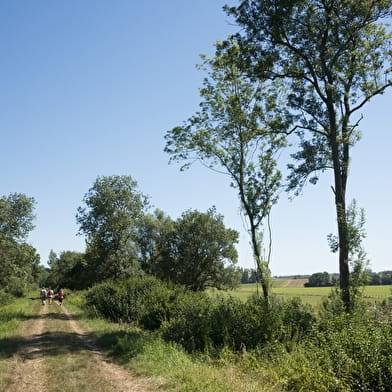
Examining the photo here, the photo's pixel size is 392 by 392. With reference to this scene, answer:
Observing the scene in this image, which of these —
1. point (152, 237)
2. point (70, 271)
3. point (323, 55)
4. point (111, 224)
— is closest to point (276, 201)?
point (323, 55)

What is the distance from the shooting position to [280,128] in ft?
59.7

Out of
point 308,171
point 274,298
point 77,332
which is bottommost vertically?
point 77,332

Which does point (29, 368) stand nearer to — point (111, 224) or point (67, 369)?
point (67, 369)

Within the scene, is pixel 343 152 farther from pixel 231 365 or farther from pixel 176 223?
pixel 176 223

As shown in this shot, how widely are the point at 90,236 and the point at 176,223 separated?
74.2 ft

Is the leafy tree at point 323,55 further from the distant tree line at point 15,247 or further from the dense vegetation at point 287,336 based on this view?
the distant tree line at point 15,247

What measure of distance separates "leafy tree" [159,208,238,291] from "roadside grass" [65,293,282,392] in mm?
41504

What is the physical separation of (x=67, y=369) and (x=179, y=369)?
312 centimetres

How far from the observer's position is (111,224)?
Result: 3803 centimetres

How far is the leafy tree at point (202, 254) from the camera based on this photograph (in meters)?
54.6

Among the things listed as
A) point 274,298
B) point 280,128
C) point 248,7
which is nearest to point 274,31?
point 248,7

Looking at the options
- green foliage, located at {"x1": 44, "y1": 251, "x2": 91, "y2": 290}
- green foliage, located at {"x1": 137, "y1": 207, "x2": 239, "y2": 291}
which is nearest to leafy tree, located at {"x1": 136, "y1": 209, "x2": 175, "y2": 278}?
green foliage, located at {"x1": 137, "y1": 207, "x2": 239, "y2": 291}

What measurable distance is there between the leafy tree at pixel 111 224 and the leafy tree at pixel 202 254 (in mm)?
17208

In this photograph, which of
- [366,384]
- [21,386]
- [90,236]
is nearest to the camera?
[366,384]
